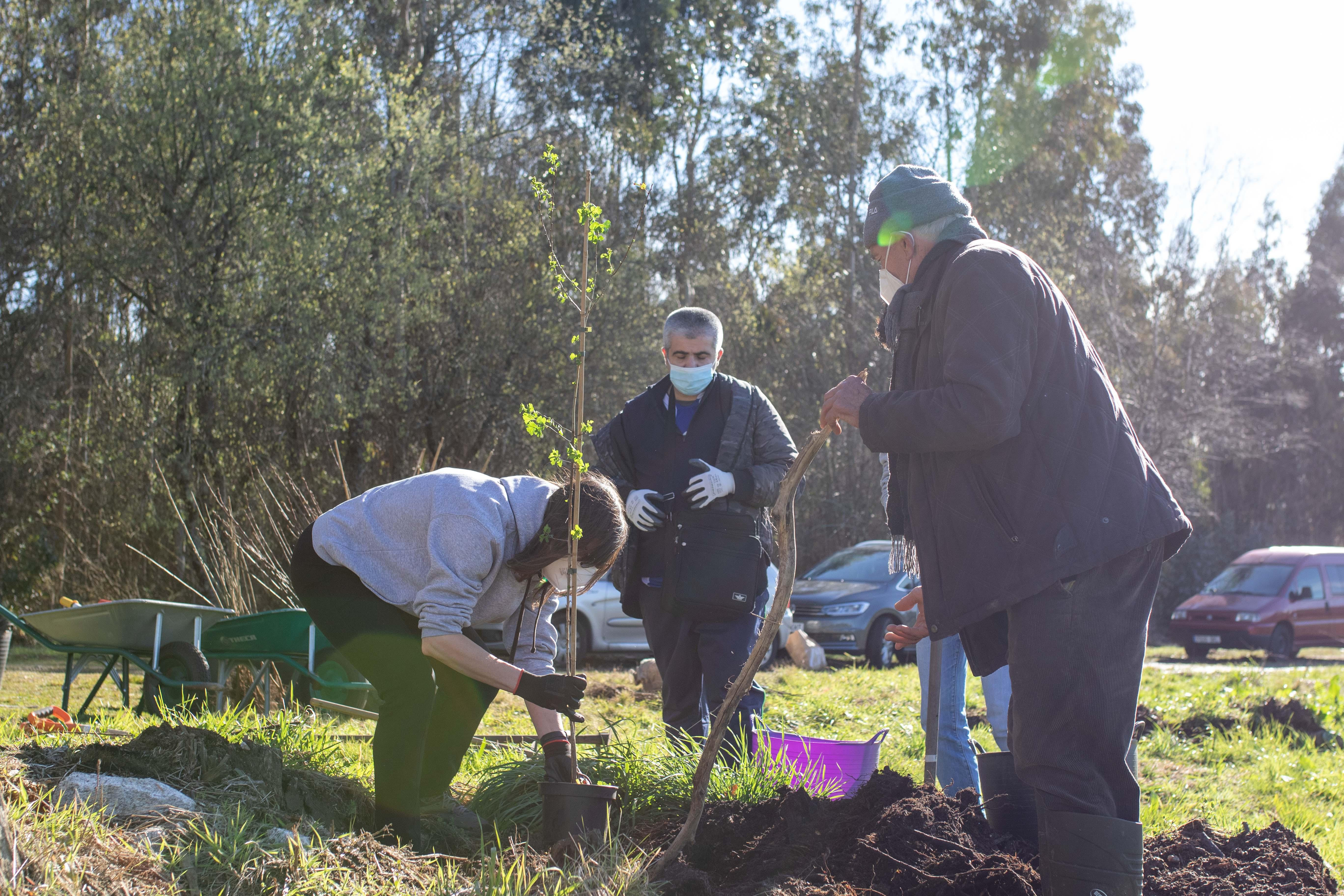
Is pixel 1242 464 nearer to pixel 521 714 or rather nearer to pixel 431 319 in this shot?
pixel 431 319

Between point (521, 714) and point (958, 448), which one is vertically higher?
point (958, 448)

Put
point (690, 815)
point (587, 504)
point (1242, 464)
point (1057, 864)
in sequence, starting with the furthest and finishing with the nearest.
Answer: point (1242, 464) → point (587, 504) → point (690, 815) → point (1057, 864)

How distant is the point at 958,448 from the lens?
2.30m

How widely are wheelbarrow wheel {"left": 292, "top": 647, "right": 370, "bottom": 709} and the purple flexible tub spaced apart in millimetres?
2853

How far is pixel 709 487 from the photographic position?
12.8 feet

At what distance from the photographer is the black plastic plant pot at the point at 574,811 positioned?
278 centimetres

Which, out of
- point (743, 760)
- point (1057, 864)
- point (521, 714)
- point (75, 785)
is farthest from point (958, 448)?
point (521, 714)

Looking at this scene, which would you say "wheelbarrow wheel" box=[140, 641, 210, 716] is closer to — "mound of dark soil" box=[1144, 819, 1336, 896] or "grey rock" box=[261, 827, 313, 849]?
"grey rock" box=[261, 827, 313, 849]

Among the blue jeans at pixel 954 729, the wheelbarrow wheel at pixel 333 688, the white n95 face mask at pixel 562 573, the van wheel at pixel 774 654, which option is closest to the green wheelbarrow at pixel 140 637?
the wheelbarrow wheel at pixel 333 688

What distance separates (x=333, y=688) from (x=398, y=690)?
287 centimetres

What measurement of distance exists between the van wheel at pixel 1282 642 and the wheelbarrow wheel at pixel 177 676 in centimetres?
1428

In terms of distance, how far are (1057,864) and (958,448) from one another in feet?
2.81

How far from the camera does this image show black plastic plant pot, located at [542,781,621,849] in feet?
9.13

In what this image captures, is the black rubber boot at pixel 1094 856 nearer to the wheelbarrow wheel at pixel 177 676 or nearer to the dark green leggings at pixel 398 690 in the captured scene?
the dark green leggings at pixel 398 690
